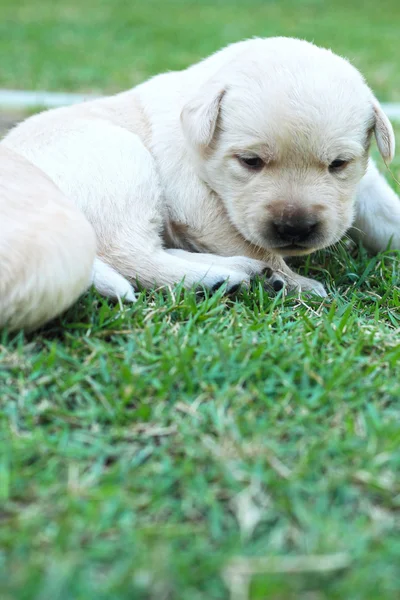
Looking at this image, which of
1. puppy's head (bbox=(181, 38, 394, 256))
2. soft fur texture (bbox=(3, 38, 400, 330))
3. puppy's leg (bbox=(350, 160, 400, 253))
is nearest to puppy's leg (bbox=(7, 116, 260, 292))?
soft fur texture (bbox=(3, 38, 400, 330))

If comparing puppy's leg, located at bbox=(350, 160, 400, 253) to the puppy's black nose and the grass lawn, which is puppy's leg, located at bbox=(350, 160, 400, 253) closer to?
the grass lawn

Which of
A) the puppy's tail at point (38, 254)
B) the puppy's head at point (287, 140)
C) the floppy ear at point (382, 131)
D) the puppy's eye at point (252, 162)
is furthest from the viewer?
the floppy ear at point (382, 131)

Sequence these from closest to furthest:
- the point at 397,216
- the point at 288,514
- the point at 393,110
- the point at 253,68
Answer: the point at 288,514 → the point at 253,68 → the point at 397,216 → the point at 393,110

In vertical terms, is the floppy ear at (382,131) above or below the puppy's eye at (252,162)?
above

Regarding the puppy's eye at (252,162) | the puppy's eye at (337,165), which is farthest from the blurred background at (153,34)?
the puppy's eye at (252,162)

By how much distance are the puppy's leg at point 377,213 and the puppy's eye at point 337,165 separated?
0.67m

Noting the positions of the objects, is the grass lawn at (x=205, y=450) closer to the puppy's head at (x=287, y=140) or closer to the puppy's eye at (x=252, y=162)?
the puppy's head at (x=287, y=140)

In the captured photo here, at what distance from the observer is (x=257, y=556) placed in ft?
6.35

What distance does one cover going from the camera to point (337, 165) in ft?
12.1

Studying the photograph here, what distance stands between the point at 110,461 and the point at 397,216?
8.59 ft

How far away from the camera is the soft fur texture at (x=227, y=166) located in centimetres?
354

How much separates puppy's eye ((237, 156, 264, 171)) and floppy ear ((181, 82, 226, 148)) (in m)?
0.19

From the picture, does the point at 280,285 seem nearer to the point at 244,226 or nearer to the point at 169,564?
the point at 244,226

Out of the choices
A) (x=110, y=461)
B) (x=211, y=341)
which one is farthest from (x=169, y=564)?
(x=211, y=341)
